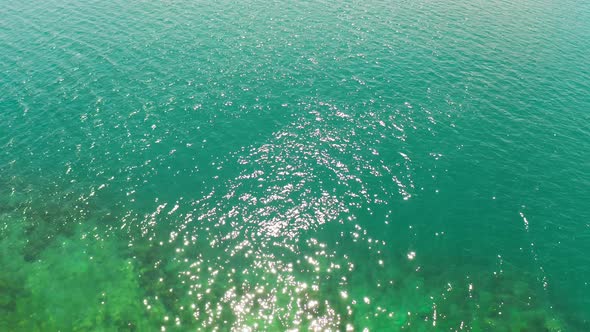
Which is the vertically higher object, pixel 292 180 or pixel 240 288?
pixel 292 180

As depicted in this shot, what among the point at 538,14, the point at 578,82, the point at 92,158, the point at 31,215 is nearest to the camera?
the point at 31,215

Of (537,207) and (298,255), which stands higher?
(537,207)

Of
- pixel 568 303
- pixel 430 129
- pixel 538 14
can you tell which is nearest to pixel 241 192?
pixel 430 129

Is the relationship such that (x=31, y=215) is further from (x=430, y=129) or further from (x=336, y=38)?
(x=336, y=38)

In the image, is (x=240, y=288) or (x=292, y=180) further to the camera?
(x=292, y=180)

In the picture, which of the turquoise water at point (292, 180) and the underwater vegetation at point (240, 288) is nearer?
the underwater vegetation at point (240, 288)

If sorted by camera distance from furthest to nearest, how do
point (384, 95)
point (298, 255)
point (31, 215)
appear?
point (384, 95) → point (31, 215) → point (298, 255)

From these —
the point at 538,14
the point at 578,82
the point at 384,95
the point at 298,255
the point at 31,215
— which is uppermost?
the point at 538,14

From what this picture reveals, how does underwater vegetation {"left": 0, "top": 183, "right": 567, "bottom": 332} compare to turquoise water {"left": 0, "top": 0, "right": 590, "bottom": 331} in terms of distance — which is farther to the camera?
turquoise water {"left": 0, "top": 0, "right": 590, "bottom": 331}
